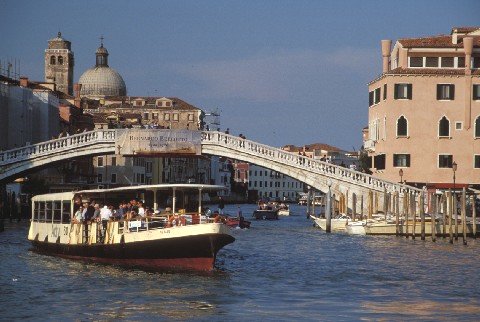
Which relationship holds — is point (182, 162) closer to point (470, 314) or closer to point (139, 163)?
point (139, 163)

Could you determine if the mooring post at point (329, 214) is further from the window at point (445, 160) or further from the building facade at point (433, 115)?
the window at point (445, 160)

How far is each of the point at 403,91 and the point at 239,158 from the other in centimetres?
623

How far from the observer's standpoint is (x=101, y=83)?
10300cm

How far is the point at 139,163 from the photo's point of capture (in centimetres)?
7212

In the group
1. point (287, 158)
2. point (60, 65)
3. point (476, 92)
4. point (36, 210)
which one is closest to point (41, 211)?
point (36, 210)

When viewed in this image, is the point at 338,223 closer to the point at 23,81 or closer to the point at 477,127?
the point at 477,127

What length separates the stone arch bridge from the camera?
38750mm

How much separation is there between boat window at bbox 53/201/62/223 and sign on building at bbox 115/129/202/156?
1478 cm

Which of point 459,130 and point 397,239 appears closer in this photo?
point 397,239

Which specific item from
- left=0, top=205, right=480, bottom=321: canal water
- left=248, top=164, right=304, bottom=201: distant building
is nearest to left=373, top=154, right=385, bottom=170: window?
left=0, top=205, right=480, bottom=321: canal water

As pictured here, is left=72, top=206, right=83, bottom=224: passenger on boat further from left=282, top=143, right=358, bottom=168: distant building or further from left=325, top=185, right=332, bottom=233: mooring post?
left=282, top=143, right=358, bottom=168: distant building

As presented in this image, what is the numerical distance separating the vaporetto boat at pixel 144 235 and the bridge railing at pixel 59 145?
15.0m

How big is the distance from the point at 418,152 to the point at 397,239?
902cm

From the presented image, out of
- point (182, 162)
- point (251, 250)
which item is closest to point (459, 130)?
point (251, 250)
